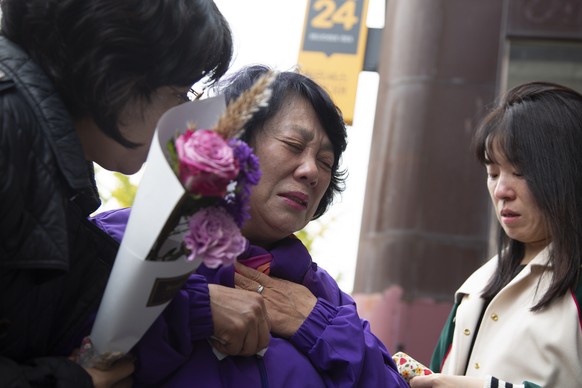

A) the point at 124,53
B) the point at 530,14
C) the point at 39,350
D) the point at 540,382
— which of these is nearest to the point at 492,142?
the point at 540,382

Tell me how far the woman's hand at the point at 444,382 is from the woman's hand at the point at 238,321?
68 centimetres

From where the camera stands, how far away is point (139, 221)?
1.96 m

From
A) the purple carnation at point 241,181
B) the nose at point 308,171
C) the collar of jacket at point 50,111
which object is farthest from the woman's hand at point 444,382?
the collar of jacket at point 50,111

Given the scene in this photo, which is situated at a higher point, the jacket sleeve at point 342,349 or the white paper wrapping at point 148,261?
the white paper wrapping at point 148,261

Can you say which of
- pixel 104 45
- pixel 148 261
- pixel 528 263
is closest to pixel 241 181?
pixel 148 261

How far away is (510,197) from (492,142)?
0.23m

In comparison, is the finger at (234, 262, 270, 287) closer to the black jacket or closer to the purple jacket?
the purple jacket

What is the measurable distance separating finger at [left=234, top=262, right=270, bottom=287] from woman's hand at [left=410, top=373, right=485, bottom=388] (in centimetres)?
65

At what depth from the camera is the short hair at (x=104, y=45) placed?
1.99 metres

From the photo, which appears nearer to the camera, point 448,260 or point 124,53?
point 124,53

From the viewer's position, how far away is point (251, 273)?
9.09 feet

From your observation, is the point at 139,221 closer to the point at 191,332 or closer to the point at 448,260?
the point at 191,332

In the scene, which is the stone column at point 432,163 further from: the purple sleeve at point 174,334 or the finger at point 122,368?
the finger at point 122,368

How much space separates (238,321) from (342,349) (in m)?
0.41
